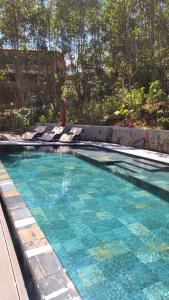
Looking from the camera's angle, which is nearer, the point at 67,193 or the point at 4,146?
the point at 67,193

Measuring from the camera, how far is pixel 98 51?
17.2 metres

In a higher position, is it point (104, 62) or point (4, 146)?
point (104, 62)

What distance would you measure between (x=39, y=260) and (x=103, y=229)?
1.59 metres

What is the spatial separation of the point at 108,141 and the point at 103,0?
9442 millimetres

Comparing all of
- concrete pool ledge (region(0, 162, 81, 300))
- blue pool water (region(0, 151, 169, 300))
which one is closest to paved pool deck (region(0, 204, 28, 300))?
concrete pool ledge (region(0, 162, 81, 300))

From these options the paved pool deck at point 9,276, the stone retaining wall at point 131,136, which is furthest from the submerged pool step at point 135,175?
the paved pool deck at point 9,276

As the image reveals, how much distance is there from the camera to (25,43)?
17531mm

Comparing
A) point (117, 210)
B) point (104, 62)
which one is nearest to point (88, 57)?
point (104, 62)

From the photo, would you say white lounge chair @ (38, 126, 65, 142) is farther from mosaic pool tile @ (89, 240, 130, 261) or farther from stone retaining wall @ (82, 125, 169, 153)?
mosaic pool tile @ (89, 240, 130, 261)

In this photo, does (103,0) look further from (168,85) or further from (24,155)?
(24,155)

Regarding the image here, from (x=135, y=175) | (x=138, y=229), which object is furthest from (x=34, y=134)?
(x=138, y=229)

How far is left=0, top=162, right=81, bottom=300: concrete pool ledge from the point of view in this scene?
2402 millimetres

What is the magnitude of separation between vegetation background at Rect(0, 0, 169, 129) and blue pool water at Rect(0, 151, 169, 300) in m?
5.87

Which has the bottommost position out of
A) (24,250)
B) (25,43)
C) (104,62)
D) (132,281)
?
(132,281)
